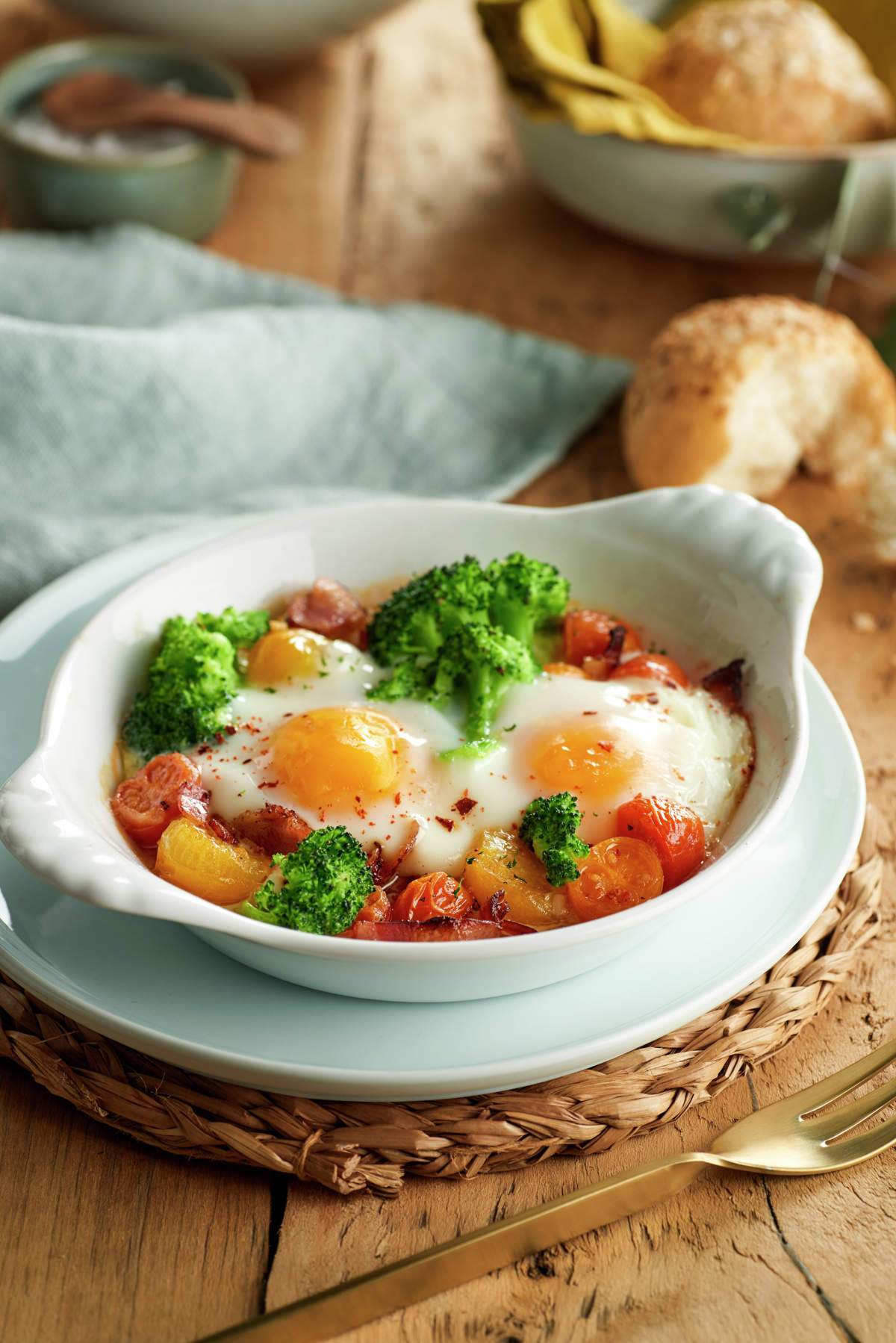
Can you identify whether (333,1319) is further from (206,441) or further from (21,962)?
(206,441)

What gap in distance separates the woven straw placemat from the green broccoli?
0.54 metres

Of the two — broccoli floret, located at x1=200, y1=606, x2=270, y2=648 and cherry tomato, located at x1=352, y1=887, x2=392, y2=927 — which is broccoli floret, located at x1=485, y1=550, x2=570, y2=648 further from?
cherry tomato, located at x1=352, y1=887, x2=392, y2=927

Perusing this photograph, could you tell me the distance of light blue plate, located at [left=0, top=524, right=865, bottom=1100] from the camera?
1947 mm

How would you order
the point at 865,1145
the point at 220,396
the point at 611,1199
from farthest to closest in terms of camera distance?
the point at 220,396, the point at 865,1145, the point at 611,1199

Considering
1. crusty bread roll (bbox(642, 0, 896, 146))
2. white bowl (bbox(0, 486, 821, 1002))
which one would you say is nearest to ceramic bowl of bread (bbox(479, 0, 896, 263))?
crusty bread roll (bbox(642, 0, 896, 146))

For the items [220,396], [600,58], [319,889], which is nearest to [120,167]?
[220,396]

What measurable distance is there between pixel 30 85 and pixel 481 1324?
14.7 feet

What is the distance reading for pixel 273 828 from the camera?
2.26 meters

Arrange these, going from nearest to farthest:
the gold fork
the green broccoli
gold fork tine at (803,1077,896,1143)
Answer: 1. the gold fork
2. gold fork tine at (803,1077,896,1143)
3. the green broccoli

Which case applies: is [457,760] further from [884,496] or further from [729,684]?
[884,496]

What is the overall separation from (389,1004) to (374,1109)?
17cm

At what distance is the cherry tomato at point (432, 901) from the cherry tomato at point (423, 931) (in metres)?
0.03

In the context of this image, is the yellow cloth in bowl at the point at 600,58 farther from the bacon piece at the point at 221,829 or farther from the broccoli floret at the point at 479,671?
the bacon piece at the point at 221,829

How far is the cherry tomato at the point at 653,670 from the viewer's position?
100 inches
